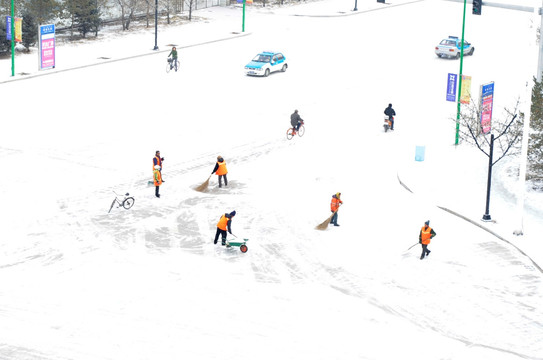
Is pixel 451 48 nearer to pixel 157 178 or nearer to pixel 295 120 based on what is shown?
pixel 295 120

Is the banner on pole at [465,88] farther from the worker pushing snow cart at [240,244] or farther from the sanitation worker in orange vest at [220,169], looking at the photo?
the worker pushing snow cart at [240,244]

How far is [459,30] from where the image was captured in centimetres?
6550

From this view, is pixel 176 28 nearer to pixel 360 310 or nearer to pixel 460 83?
pixel 460 83

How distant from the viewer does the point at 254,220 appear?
29250 mm

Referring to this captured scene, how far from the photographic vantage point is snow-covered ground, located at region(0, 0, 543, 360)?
21.5 m

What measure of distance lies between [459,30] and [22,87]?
3334 cm

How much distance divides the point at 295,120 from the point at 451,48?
812 inches

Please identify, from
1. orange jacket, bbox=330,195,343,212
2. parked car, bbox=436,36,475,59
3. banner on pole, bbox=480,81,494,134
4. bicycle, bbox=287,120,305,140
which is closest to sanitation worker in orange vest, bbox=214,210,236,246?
orange jacket, bbox=330,195,343,212

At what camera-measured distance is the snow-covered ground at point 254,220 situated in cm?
2153

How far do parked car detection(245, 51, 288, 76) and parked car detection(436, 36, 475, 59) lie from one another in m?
10.4

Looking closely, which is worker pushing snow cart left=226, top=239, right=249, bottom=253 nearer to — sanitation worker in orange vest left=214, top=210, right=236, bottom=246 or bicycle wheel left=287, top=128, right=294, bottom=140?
sanitation worker in orange vest left=214, top=210, right=236, bottom=246

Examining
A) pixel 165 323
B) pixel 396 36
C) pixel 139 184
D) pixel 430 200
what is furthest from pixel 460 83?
pixel 396 36

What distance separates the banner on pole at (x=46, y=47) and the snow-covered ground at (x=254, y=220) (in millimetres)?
934

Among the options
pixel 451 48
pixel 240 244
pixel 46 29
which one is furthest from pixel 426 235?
pixel 451 48
